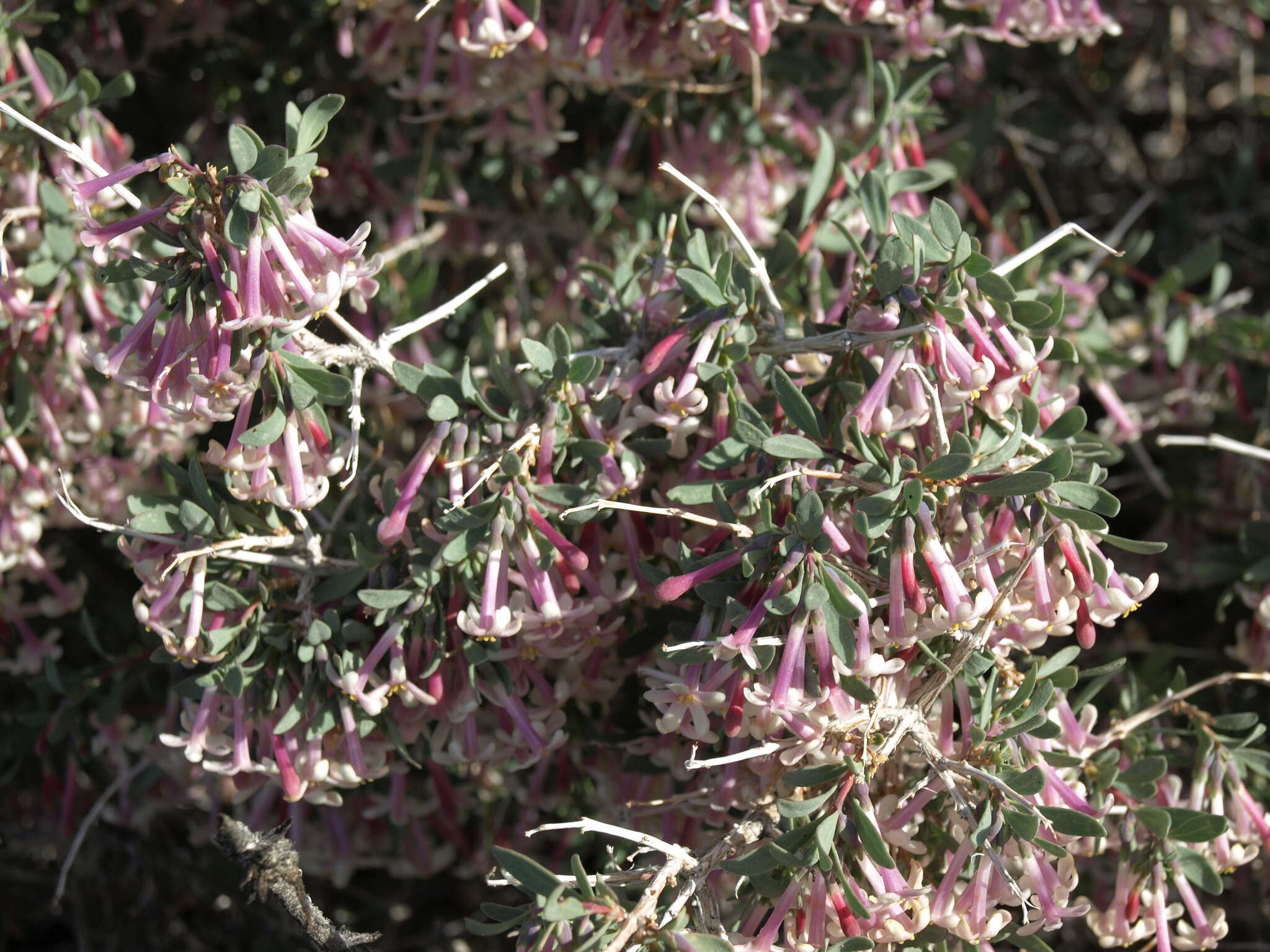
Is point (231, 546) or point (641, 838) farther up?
point (231, 546)

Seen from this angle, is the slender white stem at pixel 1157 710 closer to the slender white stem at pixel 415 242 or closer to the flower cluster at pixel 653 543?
the flower cluster at pixel 653 543

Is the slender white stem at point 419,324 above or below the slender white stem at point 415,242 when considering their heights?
→ above

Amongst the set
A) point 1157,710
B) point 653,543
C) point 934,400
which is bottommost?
point 1157,710

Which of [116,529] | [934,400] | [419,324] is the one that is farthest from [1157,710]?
[116,529]

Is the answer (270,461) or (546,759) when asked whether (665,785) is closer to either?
(546,759)

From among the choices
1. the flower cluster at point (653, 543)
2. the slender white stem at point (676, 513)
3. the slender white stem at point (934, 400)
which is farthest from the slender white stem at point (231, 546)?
the slender white stem at point (934, 400)

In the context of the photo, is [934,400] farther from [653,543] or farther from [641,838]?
[641,838]

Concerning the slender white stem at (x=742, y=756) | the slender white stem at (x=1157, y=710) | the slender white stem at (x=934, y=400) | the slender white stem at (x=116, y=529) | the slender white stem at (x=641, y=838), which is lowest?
the slender white stem at (x=1157, y=710)

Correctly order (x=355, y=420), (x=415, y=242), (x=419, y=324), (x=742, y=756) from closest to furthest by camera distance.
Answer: (x=742, y=756) → (x=355, y=420) → (x=419, y=324) → (x=415, y=242)

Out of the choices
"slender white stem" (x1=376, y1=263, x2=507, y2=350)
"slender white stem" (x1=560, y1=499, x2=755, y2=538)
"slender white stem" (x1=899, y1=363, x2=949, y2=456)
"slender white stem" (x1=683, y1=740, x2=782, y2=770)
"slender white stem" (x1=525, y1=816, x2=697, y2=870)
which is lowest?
"slender white stem" (x1=525, y1=816, x2=697, y2=870)

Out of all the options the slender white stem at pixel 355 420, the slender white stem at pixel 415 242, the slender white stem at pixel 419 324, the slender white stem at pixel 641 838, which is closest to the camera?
the slender white stem at pixel 641 838

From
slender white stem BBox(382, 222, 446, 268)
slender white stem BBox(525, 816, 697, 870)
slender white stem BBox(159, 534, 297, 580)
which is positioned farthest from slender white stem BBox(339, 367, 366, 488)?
slender white stem BBox(382, 222, 446, 268)

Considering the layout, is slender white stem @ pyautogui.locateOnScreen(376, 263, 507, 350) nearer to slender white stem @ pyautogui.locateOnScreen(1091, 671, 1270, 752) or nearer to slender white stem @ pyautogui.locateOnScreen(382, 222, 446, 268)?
slender white stem @ pyautogui.locateOnScreen(382, 222, 446, 268)

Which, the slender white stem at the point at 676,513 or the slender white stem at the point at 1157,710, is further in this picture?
the slender white stem at the point at 1157,710
